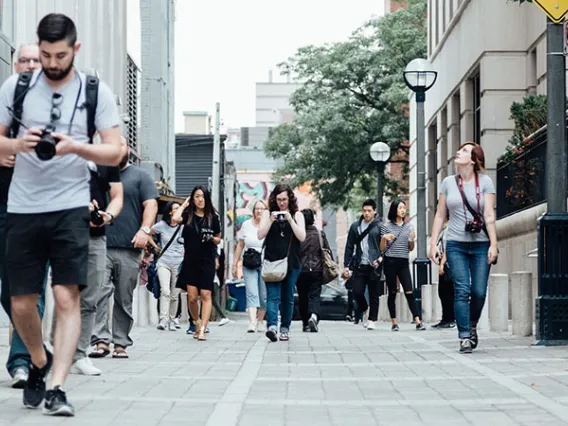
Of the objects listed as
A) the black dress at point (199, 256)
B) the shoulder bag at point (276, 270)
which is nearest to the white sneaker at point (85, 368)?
the shoulder bag at point (276, 270)

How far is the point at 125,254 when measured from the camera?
11.9 metres

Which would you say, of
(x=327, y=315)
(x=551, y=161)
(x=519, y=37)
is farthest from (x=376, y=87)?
(x=551, y=161)

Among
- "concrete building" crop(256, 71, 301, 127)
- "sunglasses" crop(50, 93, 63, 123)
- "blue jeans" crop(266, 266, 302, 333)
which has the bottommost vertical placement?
"blue jeans" crop(266, 266, 302, 333)

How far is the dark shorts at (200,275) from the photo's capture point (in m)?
16.1

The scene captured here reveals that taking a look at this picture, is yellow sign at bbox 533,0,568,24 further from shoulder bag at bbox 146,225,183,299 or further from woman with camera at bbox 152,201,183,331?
woman with camera at bbox 152,201,183,331

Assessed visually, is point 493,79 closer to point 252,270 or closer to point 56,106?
point 252,270

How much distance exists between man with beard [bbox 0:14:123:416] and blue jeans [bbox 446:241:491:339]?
19.0 feet

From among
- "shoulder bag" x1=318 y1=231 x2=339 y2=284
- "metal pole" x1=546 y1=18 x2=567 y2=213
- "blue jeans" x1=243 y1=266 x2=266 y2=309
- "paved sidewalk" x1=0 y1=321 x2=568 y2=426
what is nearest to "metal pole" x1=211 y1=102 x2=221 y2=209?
"shoulder bag" x1=318 y1=231 x2=339 y2=284

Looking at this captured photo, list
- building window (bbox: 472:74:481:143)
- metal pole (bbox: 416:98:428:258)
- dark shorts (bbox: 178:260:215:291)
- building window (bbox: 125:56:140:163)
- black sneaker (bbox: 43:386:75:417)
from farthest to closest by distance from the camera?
1. building window (bbox: 125:56:140:163)
2. building window (bbox: 472:74:481:143)
3. metal pole (bbox: 416:98:428:258)
4. dark shorts (bbox: 178:260:215:291)
5. black sneaker (bbox: 43:386:75:417)

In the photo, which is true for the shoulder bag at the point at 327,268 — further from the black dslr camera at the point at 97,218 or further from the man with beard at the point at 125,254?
the black dslr camera at the point at 97,218

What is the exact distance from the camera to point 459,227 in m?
12.5

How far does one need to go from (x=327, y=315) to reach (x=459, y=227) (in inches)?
1011

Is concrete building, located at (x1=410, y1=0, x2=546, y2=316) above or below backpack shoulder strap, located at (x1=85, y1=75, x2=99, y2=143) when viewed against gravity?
above

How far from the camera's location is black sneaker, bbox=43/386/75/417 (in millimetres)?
7008
